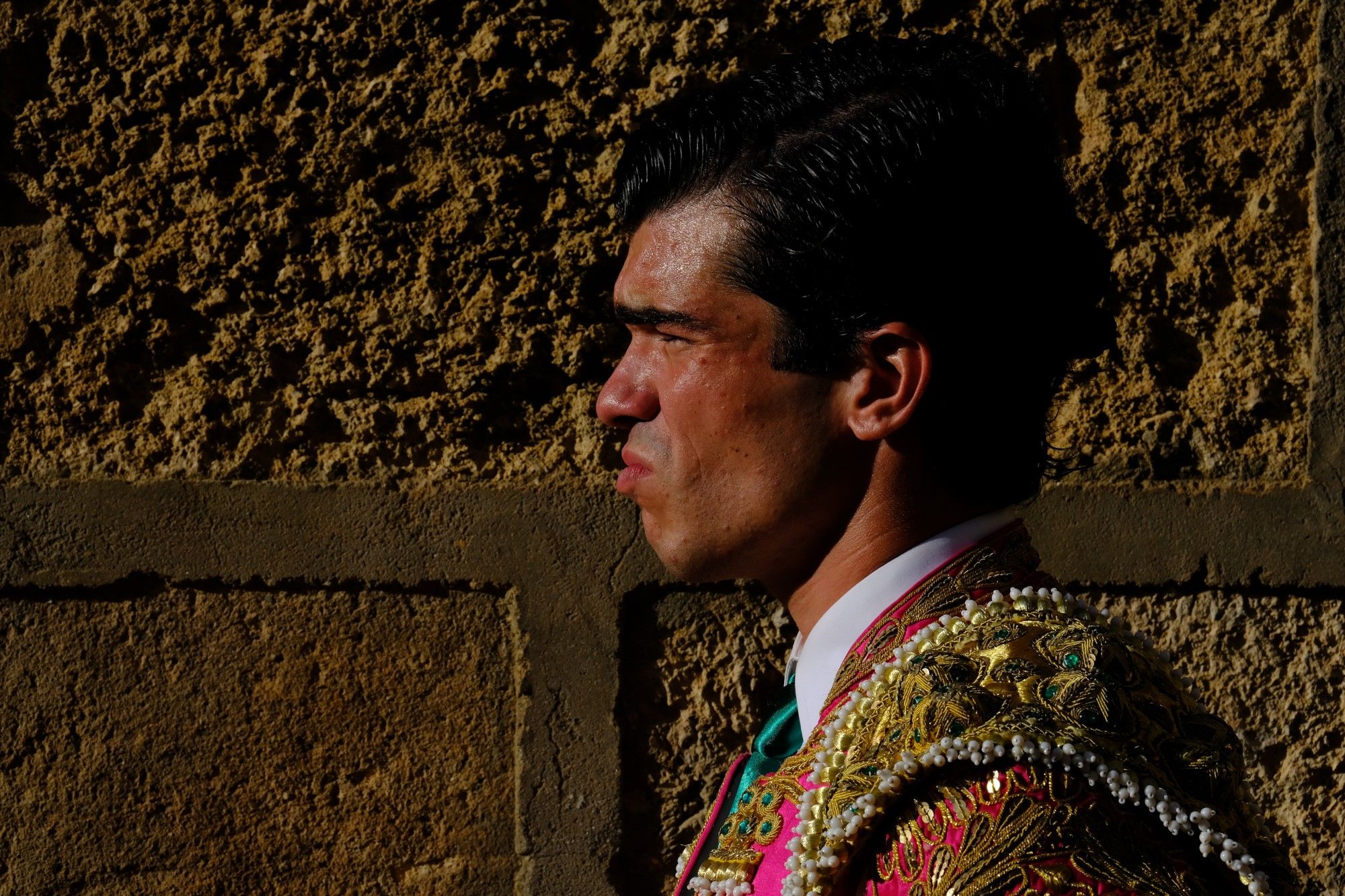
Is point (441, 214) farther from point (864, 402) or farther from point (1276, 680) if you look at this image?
point (1276, 680)

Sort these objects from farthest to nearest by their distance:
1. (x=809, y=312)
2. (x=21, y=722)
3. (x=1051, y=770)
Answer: (x=21, y=722)
(x=809, y=312)
(x=1051, y=770)

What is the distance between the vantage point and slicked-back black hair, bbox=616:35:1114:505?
4.57ft

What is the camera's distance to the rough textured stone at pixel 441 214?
2.32 metres

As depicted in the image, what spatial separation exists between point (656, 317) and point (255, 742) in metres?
1.28

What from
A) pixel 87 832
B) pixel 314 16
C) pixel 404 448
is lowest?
pixel 87 832

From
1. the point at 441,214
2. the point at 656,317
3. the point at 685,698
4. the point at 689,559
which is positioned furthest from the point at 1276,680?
the point at 441,214

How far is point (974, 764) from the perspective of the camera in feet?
3.66

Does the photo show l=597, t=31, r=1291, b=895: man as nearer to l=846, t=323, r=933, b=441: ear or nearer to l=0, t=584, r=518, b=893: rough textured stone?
l=846, t=323, r=933, b=441: ear

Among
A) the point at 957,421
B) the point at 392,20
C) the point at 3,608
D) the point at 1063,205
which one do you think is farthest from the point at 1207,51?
the point at 3,608

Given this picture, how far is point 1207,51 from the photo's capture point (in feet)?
7.71

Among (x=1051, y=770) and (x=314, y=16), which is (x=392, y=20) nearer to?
(x=314, y=16)

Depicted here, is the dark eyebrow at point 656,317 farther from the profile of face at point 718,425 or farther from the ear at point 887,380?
the ear at point 887,380

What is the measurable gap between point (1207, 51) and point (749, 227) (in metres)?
1.38

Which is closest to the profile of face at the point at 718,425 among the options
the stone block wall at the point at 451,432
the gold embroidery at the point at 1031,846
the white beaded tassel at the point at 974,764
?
the white beaded tassel at the point at 974,764
